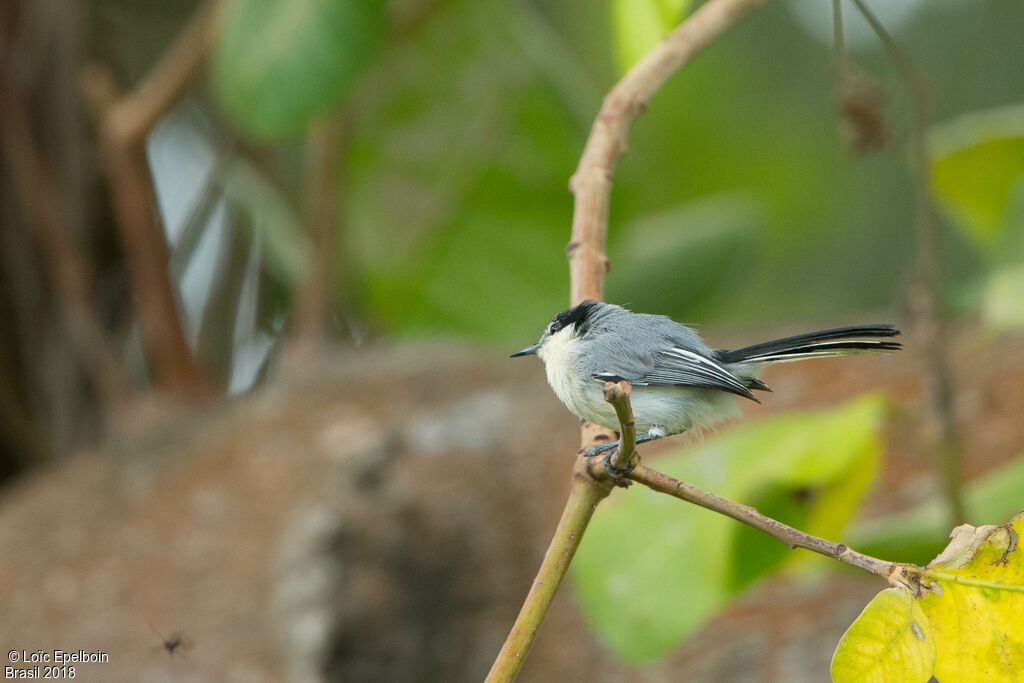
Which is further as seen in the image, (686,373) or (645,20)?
(645,20)

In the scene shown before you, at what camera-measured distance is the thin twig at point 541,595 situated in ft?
2.67

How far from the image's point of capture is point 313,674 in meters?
2.29

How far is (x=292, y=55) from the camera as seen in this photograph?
81.7 inches

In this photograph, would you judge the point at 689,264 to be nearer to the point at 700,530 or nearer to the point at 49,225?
the point at 700,530

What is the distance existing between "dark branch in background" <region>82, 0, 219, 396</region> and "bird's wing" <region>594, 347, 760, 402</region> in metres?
2.21

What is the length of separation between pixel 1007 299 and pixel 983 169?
0.41 m

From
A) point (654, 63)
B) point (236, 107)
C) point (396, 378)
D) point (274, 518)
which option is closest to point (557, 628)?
point (274, 518)

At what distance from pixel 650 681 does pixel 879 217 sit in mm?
4474

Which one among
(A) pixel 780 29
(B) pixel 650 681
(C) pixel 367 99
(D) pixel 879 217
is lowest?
(B) pixel 650 681

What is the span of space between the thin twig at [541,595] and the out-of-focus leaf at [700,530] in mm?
702

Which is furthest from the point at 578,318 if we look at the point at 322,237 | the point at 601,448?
the point at 322,237

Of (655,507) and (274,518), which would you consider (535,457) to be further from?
(655,507)

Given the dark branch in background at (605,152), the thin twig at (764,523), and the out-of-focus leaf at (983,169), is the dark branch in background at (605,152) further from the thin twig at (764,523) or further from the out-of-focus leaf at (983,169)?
the out-of-focus leaf at (983,169)

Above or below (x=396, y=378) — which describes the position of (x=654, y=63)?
below
